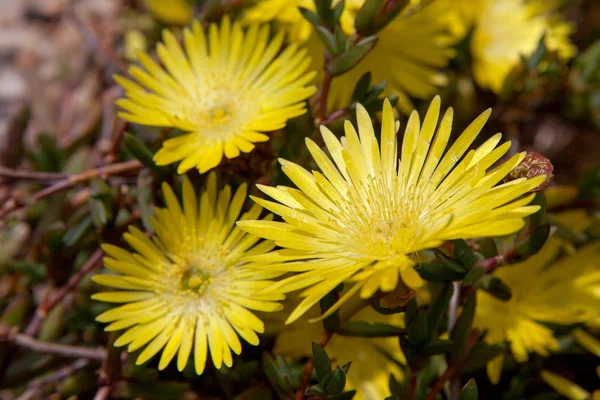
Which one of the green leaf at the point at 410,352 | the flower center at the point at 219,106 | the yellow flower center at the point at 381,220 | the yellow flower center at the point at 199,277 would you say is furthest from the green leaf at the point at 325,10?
the green leaf at the point at 410,352

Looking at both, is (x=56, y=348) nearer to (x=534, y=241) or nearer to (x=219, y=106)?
(x=219, y=106)

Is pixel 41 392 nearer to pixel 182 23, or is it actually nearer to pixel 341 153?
pixel 341 153

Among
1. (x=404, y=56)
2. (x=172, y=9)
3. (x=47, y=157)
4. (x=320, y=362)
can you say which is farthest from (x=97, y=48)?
(x=320, y=362)

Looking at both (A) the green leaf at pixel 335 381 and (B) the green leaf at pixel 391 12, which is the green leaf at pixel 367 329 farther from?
(B) the green leaf at pixel 391 12

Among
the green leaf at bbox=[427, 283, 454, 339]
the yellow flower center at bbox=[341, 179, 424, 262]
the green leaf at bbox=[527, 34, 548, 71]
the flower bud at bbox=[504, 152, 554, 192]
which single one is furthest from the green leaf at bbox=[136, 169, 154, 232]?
the green leaf at bbox=[527, 34, 548, 71]

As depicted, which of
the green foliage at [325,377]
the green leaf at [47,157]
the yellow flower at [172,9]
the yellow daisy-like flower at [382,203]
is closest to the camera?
the yellow daisy-like flower at [382,203]

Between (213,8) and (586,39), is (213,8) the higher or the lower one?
the higher one

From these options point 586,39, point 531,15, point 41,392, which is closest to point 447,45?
point 531,15
